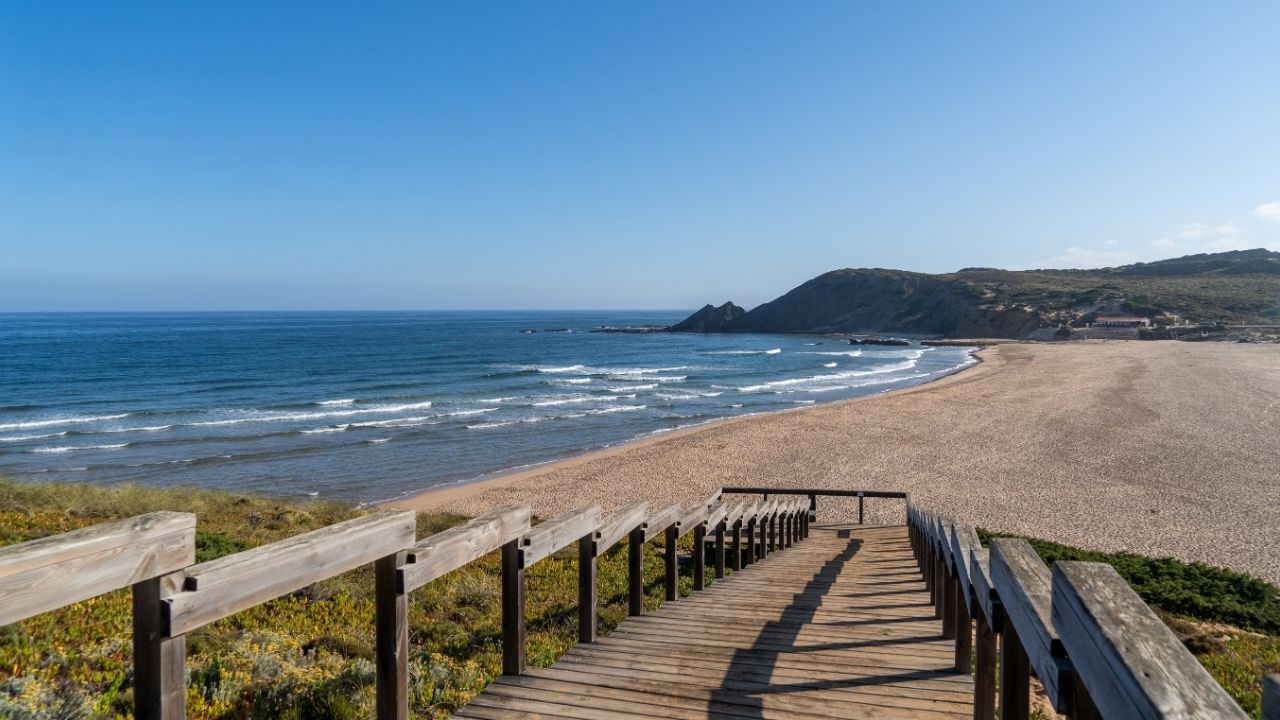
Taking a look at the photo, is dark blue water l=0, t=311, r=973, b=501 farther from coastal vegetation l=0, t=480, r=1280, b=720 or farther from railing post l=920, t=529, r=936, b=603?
railing post l=920, t=529, r=936, b=603

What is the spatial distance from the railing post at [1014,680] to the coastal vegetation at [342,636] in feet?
8.85

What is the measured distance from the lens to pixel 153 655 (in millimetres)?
2250

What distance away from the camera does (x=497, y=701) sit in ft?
11.4

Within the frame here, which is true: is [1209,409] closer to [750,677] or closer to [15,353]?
[750,677]

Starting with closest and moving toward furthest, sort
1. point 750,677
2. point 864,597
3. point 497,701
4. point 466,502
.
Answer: point 497,701
point 750,677
point 864,597
point 466,502

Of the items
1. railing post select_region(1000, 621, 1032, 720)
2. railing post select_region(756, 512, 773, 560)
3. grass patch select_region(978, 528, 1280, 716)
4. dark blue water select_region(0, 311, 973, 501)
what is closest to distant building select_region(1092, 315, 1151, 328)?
dark blue water select_region(0, 311, 973, 501)

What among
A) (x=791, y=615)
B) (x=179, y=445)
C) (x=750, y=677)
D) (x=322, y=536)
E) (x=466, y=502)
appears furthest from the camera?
(x=179, y=445)

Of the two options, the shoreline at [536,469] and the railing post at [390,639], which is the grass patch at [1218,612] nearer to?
the railing post at [390,639]

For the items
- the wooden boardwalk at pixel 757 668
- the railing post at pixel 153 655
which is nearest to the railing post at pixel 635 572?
the wooden boardwalk at pixel 757 668

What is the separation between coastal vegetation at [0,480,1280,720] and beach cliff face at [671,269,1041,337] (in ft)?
307

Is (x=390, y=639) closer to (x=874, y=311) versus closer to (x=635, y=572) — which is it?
(x=635, y=572)

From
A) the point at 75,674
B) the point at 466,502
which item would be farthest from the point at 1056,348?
the point at 75,674

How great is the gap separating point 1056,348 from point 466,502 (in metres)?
69.8

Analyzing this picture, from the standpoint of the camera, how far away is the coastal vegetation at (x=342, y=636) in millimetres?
3781
